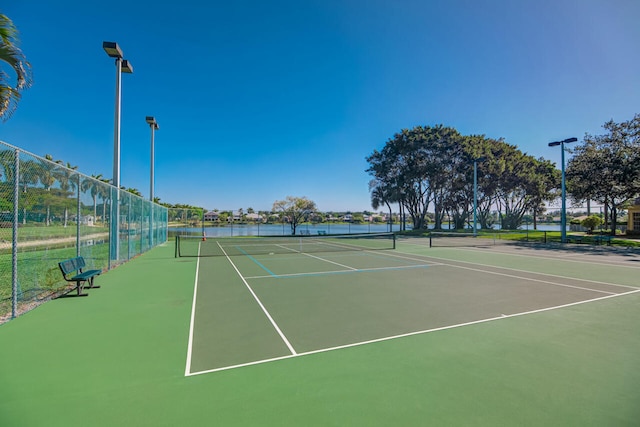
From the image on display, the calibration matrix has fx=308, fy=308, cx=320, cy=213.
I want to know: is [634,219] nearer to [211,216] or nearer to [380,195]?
[380,195]

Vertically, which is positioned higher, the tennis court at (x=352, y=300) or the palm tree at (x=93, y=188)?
the palm tree at (x=93, y=188)

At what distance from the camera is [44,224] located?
6.20 meters

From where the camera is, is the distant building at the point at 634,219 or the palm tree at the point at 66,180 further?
the distant building at the point at 634,219

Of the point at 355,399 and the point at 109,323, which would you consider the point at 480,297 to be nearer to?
the point at 355,399

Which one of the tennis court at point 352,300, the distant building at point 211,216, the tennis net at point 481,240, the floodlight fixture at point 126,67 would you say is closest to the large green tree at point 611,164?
the tennis net at point 481,240

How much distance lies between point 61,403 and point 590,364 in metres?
5.49

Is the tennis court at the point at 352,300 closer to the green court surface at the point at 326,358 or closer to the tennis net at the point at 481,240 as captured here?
the green court surface at the point at 326,358

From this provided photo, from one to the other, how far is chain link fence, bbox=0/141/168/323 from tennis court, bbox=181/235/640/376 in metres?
2.98

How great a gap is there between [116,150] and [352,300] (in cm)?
1108

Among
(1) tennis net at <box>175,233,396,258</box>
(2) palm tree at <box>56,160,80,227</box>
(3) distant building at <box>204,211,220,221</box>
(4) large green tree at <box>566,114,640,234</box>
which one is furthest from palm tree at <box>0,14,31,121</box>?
(4) large green tree at <box>566,114,640,234</box>

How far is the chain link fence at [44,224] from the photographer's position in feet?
16.1

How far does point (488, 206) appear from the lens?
43344mm

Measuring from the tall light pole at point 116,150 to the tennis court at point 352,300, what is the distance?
3298 millimetres

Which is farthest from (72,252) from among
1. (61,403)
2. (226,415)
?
(226,415)
